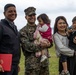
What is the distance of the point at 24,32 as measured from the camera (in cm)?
747

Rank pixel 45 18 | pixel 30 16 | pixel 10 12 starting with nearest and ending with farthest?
pixel 10 12 → pixel 30 16 → pixel 45 18

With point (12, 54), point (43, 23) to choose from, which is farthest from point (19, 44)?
point (43, 23)

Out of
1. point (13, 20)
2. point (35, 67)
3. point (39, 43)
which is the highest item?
point (13, 20)

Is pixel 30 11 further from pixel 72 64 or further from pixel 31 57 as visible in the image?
pixel 72 64

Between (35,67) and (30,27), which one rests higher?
(30,27)

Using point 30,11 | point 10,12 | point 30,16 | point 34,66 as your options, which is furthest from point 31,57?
point 10,12

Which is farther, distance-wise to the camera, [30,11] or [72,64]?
[72,64]

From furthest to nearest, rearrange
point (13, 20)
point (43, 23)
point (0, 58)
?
1. point (43, 23)
2. point (13, 20)
3. point (0, 58)

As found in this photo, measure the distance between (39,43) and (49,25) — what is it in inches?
22.6

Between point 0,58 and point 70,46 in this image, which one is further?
point 70,46

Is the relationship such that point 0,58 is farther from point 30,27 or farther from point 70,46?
point 70,46

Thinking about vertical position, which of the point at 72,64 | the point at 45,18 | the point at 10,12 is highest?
the point at 10,12

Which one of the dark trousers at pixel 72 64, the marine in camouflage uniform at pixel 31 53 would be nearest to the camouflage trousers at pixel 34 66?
the marine in camouflage uniform at pixel 31 53

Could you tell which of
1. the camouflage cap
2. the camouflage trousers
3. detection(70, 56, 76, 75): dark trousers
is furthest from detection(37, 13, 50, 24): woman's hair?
detection(70, 56, 76, 75): dark trousers
